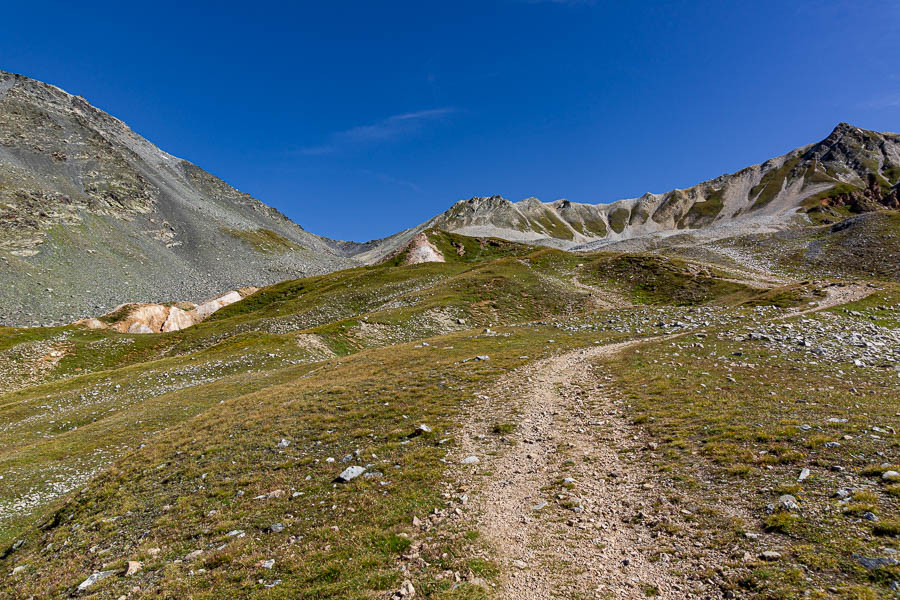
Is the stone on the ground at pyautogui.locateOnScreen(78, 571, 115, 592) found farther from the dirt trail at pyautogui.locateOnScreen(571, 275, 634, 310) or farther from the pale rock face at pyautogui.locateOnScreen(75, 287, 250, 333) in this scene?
the pale rock face at pyautogui.locateOnScreen(75, 287, 250, 333)

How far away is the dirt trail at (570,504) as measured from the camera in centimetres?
754

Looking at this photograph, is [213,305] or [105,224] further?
[105,224]

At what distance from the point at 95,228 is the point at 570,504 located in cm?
16617

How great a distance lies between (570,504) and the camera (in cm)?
1033

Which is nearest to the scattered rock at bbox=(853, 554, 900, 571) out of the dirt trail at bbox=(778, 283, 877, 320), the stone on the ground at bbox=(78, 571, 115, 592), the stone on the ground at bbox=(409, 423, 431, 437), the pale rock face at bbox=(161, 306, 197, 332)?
the stone on the ground at bbox=(409, 423, 431, 437)

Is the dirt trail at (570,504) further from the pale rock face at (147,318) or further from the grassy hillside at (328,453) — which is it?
the pale rock face at (147,318)

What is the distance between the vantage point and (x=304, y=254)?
19575 centimetres

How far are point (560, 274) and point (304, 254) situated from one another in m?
158

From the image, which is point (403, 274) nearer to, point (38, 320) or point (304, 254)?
point (38, 320)

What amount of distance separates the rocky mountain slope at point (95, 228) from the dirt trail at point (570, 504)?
351 feet

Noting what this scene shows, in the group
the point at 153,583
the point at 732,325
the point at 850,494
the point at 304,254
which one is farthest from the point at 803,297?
the point at 304,254

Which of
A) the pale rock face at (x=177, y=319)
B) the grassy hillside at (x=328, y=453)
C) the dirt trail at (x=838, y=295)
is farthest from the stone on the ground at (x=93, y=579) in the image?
the pale rock face at (x=177, y=319)

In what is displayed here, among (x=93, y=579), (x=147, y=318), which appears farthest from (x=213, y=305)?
(x=93, y=579)

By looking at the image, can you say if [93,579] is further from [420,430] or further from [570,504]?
[570,504]
